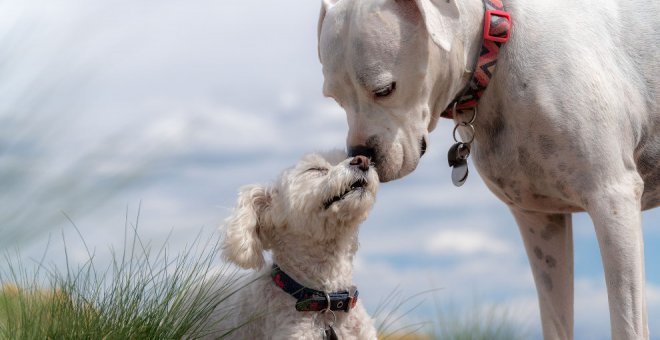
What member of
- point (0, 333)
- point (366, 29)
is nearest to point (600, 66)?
point (366, 29)

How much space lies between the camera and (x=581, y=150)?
4914 millimetres

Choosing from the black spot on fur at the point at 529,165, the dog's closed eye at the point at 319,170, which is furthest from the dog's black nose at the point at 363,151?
the black spot on fur at the point at 529,165

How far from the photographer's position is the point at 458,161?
5.32 metres

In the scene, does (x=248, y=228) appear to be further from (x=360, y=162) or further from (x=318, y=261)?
(x=360, y=162)

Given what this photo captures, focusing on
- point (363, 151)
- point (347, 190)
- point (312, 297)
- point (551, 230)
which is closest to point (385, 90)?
point (363, 151)

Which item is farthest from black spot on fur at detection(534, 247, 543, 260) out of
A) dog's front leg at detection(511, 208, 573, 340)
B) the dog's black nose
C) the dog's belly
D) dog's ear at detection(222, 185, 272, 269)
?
dog's ear at detection(222, 185, 272, 269)

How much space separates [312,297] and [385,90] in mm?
1077

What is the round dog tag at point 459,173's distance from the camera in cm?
527

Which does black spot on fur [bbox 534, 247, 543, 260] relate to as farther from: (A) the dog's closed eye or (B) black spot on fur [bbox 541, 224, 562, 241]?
(A) the dog's closed eye

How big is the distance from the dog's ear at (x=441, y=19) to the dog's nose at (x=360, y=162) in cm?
69

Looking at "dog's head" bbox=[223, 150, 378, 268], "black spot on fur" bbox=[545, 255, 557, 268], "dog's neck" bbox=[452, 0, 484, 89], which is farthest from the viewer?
"black spot on fur" bbox=[545, 255, 557, 268]

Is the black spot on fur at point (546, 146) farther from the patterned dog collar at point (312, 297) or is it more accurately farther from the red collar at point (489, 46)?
the patterned dog collar at point (312, 297)

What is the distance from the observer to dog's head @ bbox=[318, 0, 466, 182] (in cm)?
469

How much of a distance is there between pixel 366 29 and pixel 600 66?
4.38 feet
